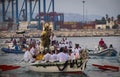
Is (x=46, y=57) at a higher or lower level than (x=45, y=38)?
lower

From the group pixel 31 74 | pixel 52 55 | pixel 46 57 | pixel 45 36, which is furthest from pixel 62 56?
pixel 45 36

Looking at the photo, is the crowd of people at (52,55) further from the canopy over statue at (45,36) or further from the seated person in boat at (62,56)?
the canopy over statue at (45,36)

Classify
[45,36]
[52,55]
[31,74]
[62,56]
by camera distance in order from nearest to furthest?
[62,56], [52,55], [31,74], [45,36]

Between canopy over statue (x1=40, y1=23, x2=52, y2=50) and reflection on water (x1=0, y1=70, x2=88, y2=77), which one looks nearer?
reflection on water (x1=0, y1=70, x2=88, y2=77)

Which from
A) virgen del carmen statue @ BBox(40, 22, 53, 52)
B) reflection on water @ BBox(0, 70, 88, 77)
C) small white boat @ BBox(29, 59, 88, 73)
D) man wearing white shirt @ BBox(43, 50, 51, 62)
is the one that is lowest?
reflection on water @ BBox(0, 70, 88, 77)

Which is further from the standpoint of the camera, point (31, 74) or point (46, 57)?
point (31, 74)

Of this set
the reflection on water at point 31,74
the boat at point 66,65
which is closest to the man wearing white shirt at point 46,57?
the boat at point 66,65

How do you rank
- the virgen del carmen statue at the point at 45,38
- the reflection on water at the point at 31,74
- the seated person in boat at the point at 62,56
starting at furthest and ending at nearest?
the virgen del carmen statue at the point at 45,38
the reflection on water at the point at 31,74
the seated person in boat at the point at 62,56

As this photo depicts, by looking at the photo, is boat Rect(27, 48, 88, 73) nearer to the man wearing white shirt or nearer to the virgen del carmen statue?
the man wearing white shirt

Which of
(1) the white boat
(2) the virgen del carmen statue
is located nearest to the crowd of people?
(1) the white boat

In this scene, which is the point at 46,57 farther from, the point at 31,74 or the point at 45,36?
the point at 45,36

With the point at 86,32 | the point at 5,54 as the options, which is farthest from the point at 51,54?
the point at 86,32

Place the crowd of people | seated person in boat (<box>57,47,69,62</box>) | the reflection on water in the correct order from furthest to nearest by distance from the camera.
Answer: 1. the reflection on water
2. the crowd of people
3. seated person in boat (<box>57,47,69,62</box>)

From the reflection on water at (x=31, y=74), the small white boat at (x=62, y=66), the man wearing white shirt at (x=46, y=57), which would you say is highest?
the man wearing white shirt at (x=46, y=57)
